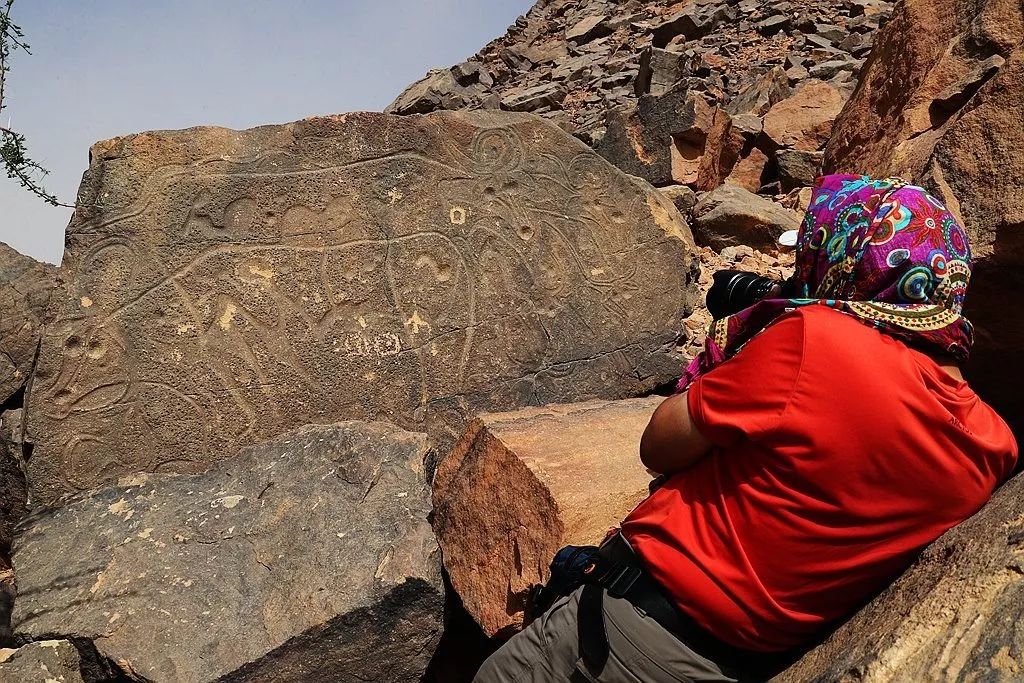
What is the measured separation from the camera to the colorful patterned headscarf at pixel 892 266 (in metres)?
1.44

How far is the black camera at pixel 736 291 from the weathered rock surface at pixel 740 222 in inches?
144

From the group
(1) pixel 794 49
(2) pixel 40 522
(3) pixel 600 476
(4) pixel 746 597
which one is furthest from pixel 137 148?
(1) pixel 794 49

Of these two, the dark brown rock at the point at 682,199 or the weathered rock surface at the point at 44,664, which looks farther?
the dark brown rock at the point at 682,199

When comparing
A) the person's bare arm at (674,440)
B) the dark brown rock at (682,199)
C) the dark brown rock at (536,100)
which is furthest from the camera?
the dark brown rock at (536,100)

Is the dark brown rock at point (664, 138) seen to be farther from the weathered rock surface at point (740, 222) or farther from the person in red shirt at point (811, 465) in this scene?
the person in red shirt at point (811, 465)

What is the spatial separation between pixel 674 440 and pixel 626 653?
0.39 metres

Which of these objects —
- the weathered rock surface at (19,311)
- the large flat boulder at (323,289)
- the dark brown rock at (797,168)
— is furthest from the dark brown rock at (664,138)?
the weathered rock surface at (19,311)

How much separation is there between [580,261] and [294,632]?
2005 mm

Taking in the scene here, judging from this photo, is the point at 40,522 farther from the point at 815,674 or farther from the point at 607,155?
the point at 607,155

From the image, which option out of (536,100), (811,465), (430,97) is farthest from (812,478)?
(430,97)

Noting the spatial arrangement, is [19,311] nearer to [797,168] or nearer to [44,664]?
[44,664]

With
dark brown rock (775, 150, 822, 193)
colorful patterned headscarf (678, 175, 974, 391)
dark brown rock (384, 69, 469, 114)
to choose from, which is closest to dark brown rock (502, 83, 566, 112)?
dark brown rock (384, 69, 469, 114)

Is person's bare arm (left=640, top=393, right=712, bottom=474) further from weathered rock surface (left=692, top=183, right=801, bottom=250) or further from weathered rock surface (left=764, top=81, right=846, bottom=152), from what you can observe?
weathered rock surface (left=764, top=81, right=846, bottom=152)

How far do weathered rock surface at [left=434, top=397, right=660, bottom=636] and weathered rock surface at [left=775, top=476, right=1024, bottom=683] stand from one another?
0.96 meters
